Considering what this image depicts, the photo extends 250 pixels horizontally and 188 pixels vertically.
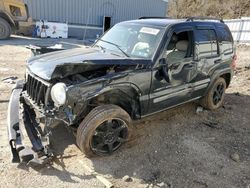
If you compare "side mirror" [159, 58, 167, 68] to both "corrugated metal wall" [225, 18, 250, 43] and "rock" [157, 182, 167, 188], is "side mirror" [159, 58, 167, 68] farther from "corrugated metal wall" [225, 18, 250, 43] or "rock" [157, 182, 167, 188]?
"corrugated metal wall" [225, 18, 250, 43]

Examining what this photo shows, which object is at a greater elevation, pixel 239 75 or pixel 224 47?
pixel 224 47

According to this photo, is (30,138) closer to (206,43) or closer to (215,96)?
(206,43)

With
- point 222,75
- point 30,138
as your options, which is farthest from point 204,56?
point 30,138

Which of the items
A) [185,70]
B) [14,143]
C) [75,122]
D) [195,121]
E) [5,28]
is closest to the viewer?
[14,143]

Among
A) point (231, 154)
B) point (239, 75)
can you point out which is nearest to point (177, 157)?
point (231, 154)

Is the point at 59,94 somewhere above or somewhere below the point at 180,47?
below

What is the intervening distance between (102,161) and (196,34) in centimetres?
284

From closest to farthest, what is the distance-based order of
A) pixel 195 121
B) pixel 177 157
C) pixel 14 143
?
1. pixel 14 143
2. pixel 177 157
3. pixel 195 121

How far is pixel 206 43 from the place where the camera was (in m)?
5.10

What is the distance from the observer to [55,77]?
137 inches

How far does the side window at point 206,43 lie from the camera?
490cm

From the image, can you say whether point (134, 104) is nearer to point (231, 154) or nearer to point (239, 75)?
point (231, 154)

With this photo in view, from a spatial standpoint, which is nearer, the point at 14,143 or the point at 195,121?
the point at 14,143

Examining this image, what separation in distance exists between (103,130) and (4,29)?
40.3 feet
